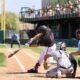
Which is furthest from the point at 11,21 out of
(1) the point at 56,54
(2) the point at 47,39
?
(1) the point at 56,54

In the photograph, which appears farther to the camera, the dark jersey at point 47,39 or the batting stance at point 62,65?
the dark jersey at point 47,39

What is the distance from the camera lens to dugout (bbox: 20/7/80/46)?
176 feet

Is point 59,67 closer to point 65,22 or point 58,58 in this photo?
point 58,58

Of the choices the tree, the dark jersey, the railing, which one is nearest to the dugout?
the railing

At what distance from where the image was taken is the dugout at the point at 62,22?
176 feet

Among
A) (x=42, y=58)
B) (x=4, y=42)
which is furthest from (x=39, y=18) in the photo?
(x=42, y=58)

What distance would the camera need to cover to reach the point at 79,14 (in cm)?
5200

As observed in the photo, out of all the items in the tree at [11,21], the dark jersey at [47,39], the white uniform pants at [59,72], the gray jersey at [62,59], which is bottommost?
the tree at [11,21]

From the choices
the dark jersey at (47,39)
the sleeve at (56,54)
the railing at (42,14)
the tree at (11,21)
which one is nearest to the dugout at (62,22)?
the railing at (42,14)

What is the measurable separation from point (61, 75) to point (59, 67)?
29cm

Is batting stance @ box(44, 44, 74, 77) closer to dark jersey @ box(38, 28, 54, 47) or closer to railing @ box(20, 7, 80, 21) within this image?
dark jersey @ box(38, 28, 54, 47)

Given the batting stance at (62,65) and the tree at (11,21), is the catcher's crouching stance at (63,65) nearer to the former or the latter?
the batting stance at (62,65)

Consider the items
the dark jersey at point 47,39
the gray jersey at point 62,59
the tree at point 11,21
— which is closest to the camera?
the gray jersey at point 62,59

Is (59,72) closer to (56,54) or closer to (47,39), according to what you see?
(56,54)
